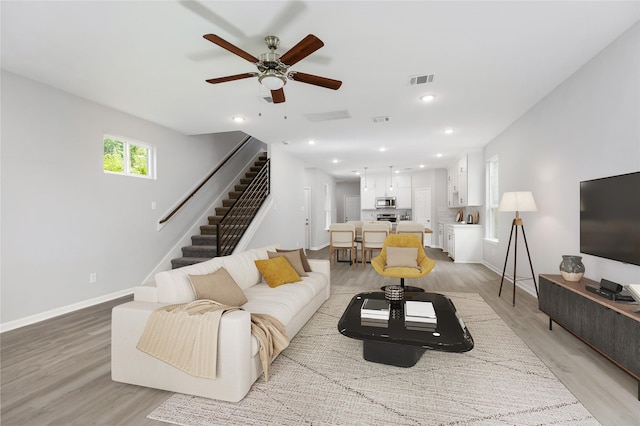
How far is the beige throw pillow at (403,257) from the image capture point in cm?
459

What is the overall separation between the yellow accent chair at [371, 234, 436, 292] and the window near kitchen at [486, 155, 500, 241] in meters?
2.85

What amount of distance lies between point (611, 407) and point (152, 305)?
123 inches

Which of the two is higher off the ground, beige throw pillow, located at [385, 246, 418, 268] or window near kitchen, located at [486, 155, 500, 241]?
window near kitchen, located at [486, 155, 500, 241]

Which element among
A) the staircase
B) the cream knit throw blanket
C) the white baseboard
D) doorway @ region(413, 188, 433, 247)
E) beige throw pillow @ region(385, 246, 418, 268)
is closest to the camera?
the cream knit throw blanket

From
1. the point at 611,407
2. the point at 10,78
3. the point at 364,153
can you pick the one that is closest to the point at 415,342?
the point at 611,407

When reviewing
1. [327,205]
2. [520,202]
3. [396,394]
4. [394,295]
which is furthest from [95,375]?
[327,205]

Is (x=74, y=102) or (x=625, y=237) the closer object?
(x=625, y=237)

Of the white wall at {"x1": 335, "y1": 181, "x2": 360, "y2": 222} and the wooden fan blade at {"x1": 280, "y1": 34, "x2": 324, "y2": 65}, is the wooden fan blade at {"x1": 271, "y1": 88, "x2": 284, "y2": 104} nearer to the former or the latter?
the wooden fan blade at {"x1": 280, "y1": 34, "x2": 324, "y2": 65}

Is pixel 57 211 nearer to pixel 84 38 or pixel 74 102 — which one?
pixel 74 102

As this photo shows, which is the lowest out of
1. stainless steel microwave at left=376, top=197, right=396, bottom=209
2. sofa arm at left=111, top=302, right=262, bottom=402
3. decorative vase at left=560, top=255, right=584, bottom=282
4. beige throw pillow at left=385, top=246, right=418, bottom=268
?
sofa arm at left=111, top=302, right=262, bottom=402

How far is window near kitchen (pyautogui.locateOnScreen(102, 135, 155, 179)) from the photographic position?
4613mm

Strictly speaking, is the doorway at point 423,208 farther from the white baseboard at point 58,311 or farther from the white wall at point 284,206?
the white baseboard at point 58,311

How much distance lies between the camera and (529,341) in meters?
2.93

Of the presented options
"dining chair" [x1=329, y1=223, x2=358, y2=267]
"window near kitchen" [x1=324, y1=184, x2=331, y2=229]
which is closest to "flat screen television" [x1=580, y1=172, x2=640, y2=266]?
"dining chair" [x1=329, y1=223, x2=358, y2=267]
